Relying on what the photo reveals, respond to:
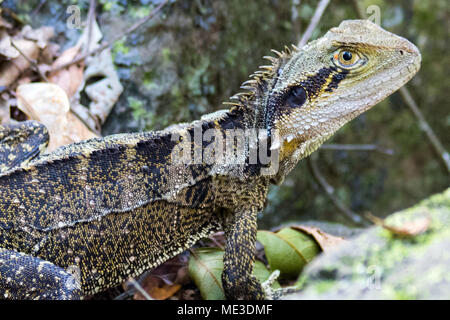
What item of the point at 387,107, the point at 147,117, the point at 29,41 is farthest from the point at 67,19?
the point at 387,107

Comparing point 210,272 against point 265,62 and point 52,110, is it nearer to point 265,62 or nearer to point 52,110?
point 52,110

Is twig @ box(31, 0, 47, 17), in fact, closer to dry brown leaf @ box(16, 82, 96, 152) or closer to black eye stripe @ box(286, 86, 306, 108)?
dry brown leaf @ box(16, 82, 96, 152)

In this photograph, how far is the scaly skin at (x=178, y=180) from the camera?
3.48 meters

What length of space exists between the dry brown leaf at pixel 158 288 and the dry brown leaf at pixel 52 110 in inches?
67.2

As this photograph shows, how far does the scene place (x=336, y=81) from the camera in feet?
12.0

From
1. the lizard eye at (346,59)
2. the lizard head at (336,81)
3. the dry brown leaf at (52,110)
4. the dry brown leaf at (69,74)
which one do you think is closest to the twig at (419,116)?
the lizard head at (336,81)

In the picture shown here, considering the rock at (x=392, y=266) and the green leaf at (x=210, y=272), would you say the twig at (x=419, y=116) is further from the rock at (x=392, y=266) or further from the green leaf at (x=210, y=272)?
the rock at (x=392, y=266)

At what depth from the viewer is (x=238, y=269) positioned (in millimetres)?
3584

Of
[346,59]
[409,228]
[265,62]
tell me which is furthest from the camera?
[265,62]

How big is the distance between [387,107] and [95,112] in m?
6.27

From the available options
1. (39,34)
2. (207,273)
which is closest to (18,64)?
(39,34)

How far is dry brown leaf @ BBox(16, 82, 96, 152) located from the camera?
483 centimetres

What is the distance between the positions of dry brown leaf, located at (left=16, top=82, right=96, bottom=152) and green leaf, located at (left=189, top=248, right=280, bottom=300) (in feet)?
6.15

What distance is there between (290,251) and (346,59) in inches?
67.3
